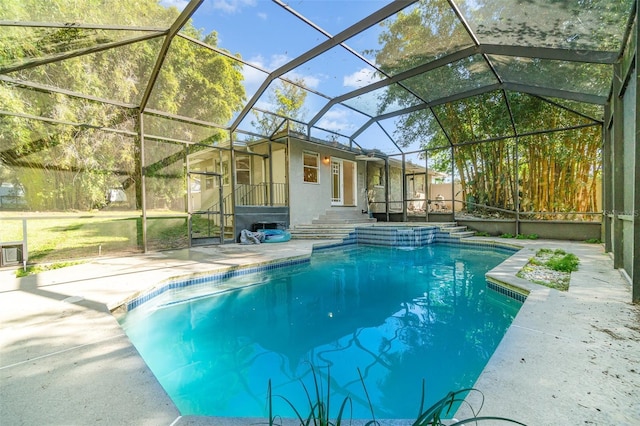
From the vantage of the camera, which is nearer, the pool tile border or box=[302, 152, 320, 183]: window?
the pool tile border

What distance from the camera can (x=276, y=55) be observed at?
613 cm

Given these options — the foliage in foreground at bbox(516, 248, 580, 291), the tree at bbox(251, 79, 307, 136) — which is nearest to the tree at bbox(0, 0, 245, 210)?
the tree at bbox(251, 79, 307, 136)

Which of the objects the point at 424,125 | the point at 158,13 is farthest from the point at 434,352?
the point at 424,125

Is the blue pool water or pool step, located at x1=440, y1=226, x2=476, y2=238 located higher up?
pool step, located at x1=440, y1=226, x2=476, y2=238

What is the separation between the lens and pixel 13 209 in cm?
497

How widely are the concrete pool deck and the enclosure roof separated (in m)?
3.33

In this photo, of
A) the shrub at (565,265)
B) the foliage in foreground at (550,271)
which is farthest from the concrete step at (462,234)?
the shrub at (565,265)

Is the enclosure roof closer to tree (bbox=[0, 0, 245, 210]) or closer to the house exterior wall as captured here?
tree (bbox=[0, 0, 245, 210])

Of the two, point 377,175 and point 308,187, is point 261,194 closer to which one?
point 308,187

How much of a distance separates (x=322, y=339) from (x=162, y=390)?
152 centimetres

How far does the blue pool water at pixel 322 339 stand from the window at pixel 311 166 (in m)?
6.31

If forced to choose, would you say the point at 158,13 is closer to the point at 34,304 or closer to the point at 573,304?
the point at 34,304

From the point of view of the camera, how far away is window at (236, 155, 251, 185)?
1008 cm

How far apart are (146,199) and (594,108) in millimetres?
10908
